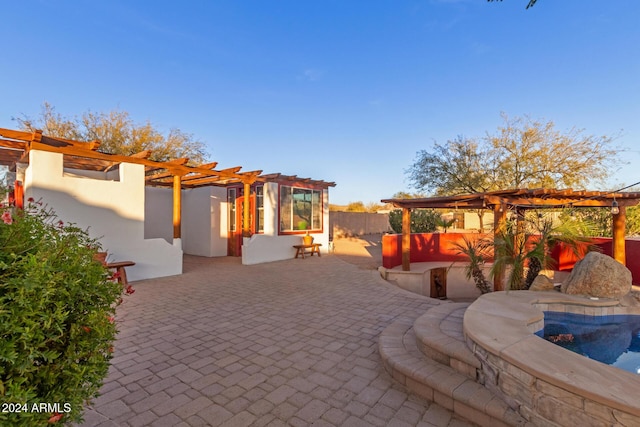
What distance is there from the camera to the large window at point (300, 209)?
10852 millimetres

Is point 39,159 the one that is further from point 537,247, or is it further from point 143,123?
point 143,123

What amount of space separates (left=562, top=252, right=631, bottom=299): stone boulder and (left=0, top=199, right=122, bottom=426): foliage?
585cm

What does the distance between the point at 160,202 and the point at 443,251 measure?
10499 millimetres

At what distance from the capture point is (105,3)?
7969mm

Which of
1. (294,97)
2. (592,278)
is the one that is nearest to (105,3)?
(294,97)

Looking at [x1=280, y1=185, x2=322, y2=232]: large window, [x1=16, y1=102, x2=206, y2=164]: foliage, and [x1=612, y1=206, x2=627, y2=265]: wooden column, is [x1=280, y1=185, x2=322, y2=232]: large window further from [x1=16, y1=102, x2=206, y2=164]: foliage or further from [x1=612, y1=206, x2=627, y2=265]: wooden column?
[x1=612, y1=206, x2=627, y2=265]: wooden column

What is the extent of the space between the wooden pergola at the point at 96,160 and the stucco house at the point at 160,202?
16 mm

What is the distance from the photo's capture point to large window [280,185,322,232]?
10852mm

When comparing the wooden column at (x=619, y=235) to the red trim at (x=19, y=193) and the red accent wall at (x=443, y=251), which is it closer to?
the red accent wall at (x=443, y=251)

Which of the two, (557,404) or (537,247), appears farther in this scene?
(537,247)

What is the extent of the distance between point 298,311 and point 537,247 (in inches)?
167

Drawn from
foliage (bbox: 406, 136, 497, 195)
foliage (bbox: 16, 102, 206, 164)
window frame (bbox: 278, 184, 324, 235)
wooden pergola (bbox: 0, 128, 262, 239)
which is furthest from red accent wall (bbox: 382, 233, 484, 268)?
foliage (bbox: 16, 102, 206, 164)

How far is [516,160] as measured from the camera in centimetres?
1385

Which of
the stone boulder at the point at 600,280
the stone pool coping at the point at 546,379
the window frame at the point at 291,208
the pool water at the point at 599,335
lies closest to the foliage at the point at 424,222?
the window frame at the point at 291,208
